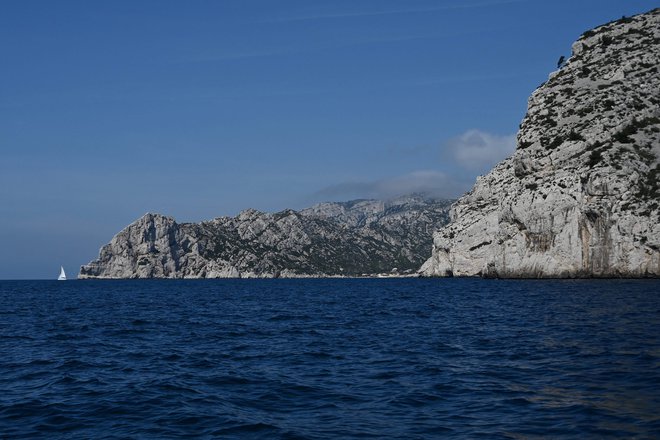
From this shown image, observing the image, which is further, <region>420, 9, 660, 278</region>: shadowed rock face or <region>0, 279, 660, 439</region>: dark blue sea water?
<region>420, 9, 660, 278</region>: shadowed rock face

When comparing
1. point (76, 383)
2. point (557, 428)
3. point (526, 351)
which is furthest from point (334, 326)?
point (557, 428)

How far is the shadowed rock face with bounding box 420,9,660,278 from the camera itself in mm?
92188

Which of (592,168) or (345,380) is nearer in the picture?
(345,380)

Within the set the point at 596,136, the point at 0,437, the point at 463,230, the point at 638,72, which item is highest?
the point at 638,72

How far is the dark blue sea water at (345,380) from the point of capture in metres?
15.9

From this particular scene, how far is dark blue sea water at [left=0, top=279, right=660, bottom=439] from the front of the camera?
15922mm

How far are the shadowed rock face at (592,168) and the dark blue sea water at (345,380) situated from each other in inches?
2255

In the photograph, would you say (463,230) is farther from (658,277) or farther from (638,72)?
(658,277)

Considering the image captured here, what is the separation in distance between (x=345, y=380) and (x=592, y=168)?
88.4 meters

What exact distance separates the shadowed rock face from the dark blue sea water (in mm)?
57277

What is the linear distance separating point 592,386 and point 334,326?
76.8 feet

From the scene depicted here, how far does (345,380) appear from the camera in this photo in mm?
22016

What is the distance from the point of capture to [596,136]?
343ft

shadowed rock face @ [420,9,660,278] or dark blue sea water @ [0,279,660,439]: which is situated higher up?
shadowed rock face @ [420,9,660,278]
